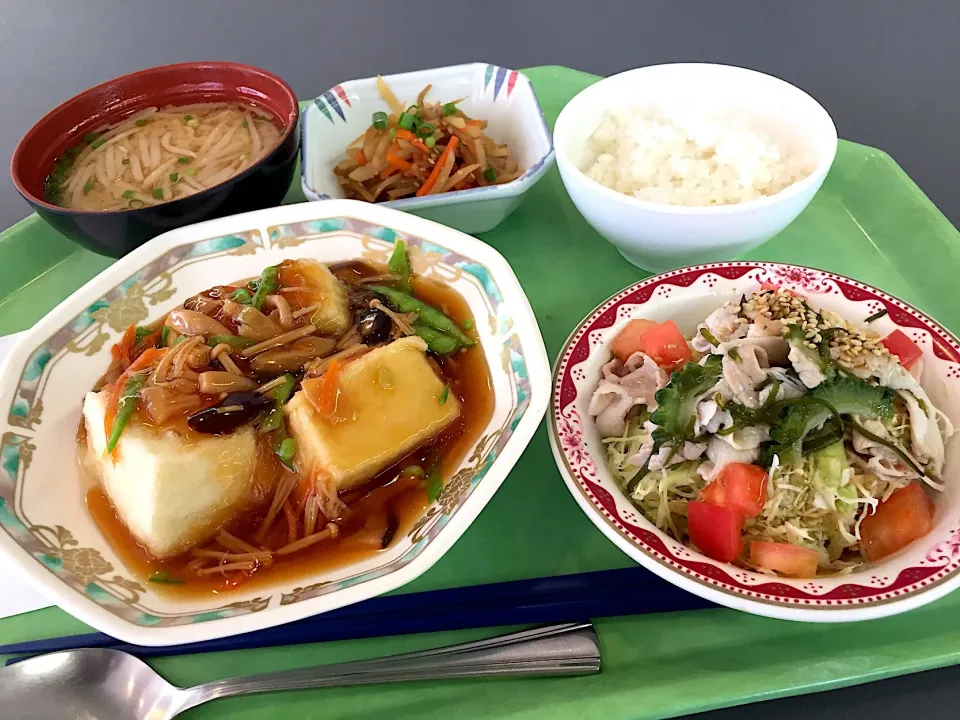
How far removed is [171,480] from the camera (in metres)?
1.50

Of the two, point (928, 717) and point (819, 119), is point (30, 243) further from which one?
point (928, 717)

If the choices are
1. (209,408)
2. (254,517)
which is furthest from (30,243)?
(254,517)

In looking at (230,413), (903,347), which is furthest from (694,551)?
(230,413)

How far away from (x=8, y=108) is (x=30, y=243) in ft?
5.82

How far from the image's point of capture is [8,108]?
367 centimetres

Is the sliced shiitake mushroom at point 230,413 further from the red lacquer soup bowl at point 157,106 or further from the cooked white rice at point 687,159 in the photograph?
the cooked white rice at point 687,159

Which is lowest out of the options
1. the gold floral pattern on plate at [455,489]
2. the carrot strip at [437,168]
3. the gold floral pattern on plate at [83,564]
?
the gold floral pattern on plate at [455,489]

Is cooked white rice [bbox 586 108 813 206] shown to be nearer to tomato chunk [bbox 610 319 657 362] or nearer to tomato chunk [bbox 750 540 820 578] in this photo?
tomato chunk [bbox 610 319 657 362]

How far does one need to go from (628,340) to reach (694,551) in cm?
56

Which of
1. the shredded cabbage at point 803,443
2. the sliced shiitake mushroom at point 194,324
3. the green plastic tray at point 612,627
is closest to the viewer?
the green plastic tray at point 612,627

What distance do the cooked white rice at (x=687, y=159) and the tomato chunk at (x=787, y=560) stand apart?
110cm

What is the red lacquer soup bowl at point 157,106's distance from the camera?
206cm

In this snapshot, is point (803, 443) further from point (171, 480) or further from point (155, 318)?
point (155, 318)

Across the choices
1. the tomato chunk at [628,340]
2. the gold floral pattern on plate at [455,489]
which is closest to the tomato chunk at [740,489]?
the tomato chunk at [628,340]
